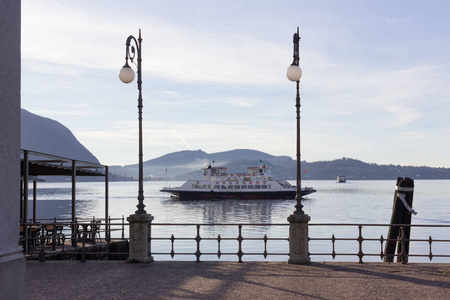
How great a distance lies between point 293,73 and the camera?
1220 centimetres

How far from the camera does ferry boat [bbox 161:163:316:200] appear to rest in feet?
300

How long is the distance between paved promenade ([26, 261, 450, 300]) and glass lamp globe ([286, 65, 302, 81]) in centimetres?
478

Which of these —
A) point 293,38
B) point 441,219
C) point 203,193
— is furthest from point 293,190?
point 293,38

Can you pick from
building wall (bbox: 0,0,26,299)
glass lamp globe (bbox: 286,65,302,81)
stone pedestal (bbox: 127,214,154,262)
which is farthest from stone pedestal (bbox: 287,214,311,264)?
A: building wall (bbox: 0,0,26,299)

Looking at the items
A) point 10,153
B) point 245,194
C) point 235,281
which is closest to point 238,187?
point 245,194

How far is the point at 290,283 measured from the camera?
9.88 m

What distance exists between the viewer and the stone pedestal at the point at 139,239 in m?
12.5

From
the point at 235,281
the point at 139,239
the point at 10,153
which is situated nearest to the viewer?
the point at 10,153

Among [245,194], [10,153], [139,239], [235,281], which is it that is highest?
[10,153]

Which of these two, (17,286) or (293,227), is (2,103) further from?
(293,227)

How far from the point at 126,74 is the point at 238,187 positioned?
83551 mm

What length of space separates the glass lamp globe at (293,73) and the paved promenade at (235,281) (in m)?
4.78

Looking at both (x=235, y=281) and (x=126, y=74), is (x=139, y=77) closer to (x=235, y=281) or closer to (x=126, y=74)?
(x=126, y=74)

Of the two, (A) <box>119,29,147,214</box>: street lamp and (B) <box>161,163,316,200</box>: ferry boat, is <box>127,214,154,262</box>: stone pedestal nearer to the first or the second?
(A) <box>119,29,147,214</box>: street lamp
